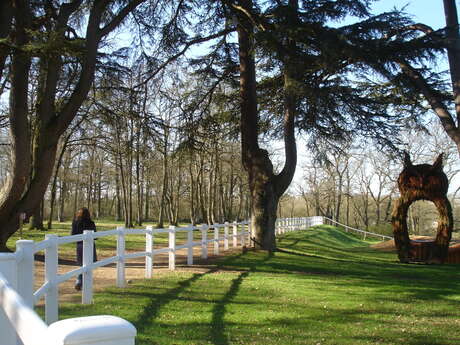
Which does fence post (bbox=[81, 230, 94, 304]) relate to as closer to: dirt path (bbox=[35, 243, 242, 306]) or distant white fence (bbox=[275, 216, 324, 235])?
dirt path (bbox=[35, 243, 242, 306])

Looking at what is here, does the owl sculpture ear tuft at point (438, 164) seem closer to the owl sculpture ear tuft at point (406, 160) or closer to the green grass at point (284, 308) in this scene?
the owl sculpture ear tuft at point (406, 160)

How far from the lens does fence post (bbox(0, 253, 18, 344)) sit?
103 inches

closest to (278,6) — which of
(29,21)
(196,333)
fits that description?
(29,21)

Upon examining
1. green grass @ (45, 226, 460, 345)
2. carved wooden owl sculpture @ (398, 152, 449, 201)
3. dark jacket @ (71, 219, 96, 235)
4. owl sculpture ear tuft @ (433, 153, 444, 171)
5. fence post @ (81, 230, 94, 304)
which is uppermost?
owl sculpture ear tuft @ (433, 153, 444, 171)

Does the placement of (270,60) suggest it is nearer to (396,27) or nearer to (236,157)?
(396,27)

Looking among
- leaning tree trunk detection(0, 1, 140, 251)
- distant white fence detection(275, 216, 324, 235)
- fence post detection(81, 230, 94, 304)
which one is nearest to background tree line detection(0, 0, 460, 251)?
leaning tree trunk detection(0, 1, 140, 251)

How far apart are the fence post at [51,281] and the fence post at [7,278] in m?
3.19

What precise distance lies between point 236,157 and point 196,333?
3685cm

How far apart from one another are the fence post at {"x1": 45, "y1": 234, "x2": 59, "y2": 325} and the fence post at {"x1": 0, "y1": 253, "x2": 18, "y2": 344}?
3.19 metres

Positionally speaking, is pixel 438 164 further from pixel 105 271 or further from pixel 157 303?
pixel 157 303

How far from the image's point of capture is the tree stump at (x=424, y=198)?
18703mm

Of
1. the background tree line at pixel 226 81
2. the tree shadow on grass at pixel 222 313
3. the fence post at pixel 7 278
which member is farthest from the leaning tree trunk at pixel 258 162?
the fence post at pixel 7 278

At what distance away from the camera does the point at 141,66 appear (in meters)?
18.7

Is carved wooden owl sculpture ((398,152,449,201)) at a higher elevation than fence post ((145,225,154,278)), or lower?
higher
